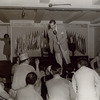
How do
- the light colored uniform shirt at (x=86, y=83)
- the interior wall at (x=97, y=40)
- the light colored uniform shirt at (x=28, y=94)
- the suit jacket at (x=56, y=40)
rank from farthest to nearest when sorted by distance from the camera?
the interior wall at (x=97, y=40) < the suit jacket at (x=56, y=40) < the light colored uniform shirt at (x=86, y=83) < the light colored uniform shirt at (x=28, y=94)

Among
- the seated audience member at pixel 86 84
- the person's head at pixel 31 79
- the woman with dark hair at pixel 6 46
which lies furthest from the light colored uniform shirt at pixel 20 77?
the woman with dark hair at pixel 6 46

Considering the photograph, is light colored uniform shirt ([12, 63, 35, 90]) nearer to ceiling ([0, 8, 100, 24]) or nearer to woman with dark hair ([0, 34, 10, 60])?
ceiling ([0, 8, 100, 24])

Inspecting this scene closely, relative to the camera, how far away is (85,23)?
356 inches

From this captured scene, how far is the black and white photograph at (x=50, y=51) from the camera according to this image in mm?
3334

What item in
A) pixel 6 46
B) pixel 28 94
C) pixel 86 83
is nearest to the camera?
pixel 28 94

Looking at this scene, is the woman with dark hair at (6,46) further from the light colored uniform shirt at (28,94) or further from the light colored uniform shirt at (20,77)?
the light colored uniform shirt at (28,94)

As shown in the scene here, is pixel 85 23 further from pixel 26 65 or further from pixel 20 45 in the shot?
pixel 26 65

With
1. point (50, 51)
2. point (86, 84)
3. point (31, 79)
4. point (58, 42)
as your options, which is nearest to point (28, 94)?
point (31, 79)

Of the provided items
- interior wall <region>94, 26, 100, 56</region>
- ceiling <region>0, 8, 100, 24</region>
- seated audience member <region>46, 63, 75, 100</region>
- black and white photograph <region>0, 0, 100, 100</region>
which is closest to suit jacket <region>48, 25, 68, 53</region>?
black and white photograph <region>0, 0, 100, 100</region>

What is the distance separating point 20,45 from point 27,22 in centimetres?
92

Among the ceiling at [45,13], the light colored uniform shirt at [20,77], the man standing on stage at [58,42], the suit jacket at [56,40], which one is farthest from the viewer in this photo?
the ceiling at [45,13]

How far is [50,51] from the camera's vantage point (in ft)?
25.5

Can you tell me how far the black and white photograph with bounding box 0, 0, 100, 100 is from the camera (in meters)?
3.33

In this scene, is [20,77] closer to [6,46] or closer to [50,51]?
[50,51]
